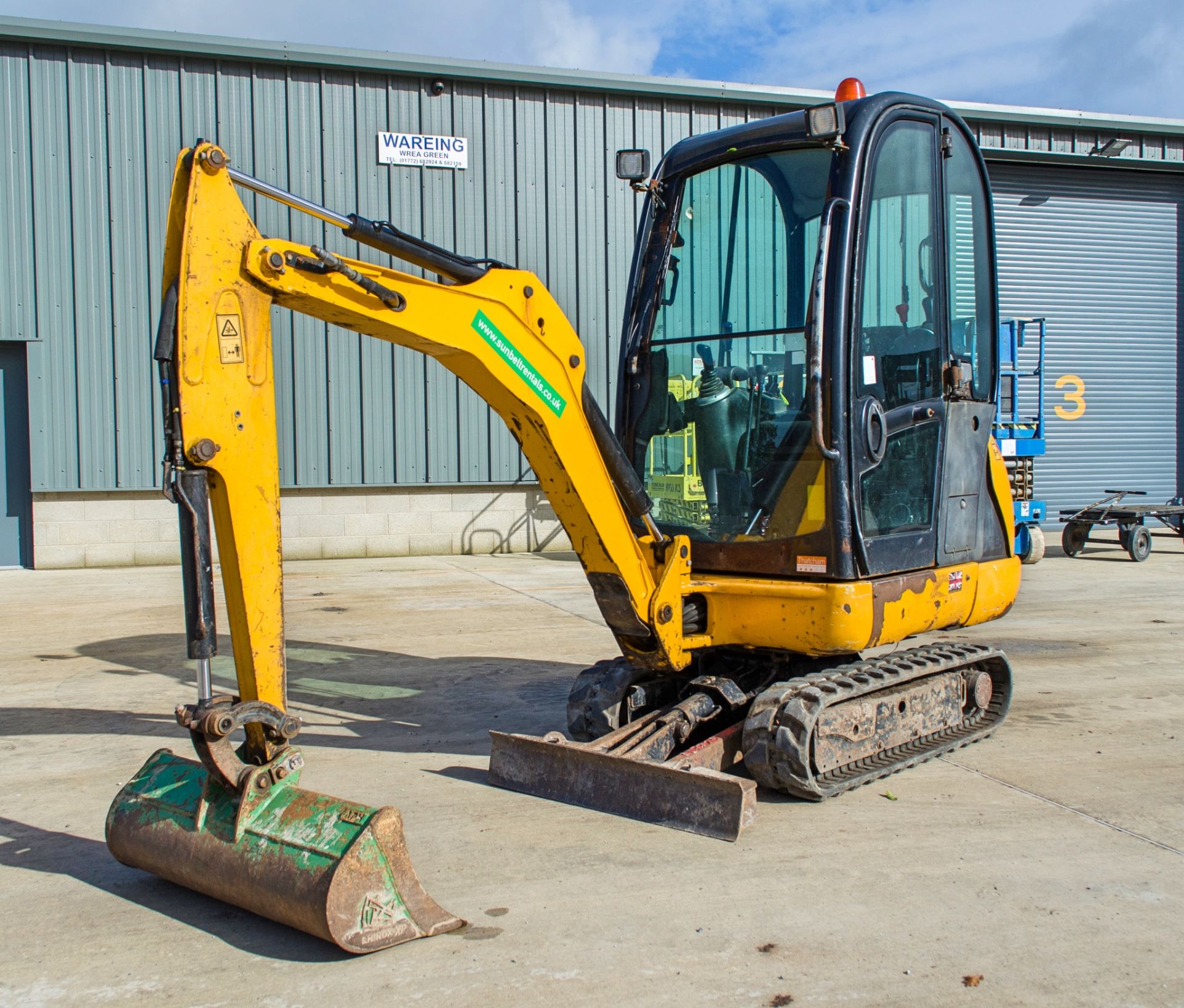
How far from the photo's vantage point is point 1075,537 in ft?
51.9

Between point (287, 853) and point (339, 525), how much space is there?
1229 cm

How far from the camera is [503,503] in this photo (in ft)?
54.5

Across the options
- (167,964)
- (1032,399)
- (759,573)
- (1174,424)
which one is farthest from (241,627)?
(1174,424)

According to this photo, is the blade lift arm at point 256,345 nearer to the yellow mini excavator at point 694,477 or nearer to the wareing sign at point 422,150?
the yellow mini excavator at point 694,477

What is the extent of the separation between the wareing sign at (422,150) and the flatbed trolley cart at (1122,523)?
983 centimetres

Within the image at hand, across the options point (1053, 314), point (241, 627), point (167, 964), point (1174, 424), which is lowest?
point (167, 964)

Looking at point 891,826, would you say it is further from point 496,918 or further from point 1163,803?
point 496,918

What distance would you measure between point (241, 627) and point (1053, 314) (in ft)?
61.5

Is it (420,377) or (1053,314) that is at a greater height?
(1053,314)

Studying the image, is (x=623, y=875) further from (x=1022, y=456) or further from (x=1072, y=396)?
(x=1072, y=396)

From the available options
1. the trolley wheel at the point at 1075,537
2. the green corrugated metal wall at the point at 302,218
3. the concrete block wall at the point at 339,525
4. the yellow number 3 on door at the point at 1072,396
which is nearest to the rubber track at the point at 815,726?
the trolley wheel at the point at 1075,537

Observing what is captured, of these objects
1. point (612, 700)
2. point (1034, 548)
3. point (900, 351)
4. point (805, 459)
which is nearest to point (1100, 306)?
point (1034, 548)

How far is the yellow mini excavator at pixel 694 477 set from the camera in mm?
3969

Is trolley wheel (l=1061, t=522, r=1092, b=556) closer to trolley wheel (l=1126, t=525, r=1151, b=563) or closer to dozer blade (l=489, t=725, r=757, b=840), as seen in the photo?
trolley wheel (l=1126, t=525, r=1151, b=563)
